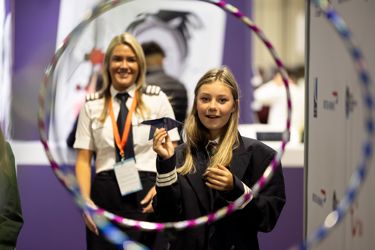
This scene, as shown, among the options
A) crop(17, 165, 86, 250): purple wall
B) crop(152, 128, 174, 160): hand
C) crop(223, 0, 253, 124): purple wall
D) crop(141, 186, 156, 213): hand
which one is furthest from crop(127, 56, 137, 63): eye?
crop(223, 0, 253, 124): purple wall

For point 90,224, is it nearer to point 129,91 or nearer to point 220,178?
point 129,91

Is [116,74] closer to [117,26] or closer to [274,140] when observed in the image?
[274,140]

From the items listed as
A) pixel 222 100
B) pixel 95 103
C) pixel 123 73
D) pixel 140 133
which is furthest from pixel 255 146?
pixel 95 103

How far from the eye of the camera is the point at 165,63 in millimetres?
6250

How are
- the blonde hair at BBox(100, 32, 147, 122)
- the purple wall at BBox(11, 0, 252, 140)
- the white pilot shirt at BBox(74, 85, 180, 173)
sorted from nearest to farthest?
1. the white pilot shirt at BBox(74, 85, 180, 173)
2. the blonde hair at BBox(100, 32, 147, 122)
3. the purple wall at BBox(11, 0, 252, 140)

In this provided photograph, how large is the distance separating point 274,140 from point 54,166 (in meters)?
1.56

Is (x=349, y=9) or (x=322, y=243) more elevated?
(x=349, y=9)

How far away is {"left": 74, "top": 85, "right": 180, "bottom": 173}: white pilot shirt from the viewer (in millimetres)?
4137

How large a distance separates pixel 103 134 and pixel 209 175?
3.77 ft

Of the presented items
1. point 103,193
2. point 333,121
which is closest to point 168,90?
point 103,193

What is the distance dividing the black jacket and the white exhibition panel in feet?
1.48

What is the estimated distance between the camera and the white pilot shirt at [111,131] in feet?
13.6

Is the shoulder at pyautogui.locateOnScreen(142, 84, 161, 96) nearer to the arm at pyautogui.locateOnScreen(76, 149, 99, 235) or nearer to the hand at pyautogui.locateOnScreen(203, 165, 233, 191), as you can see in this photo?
the arm at pyautogui.locateOnScreen(76, 149, 99, 235)

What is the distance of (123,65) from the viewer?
4227 mm
